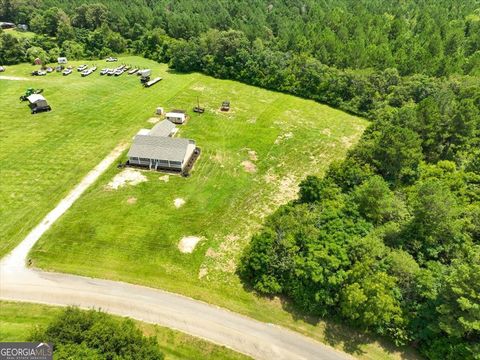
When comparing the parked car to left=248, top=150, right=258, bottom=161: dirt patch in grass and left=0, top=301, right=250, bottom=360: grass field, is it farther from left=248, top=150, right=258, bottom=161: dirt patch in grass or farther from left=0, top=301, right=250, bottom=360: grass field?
left=0, top=301, right=250, bottom=360: grass field

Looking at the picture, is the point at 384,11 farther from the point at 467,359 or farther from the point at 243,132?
the point at 467,359

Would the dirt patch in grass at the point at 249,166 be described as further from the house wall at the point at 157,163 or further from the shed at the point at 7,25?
the shed at the point at 7,25

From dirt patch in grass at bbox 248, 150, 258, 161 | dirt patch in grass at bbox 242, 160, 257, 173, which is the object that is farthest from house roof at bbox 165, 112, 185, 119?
dirt patch in grass at bbox 242, 160, 257, 173

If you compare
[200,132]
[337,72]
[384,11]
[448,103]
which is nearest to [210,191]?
[200,132]

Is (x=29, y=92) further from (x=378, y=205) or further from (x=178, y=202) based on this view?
(x=378, y=205)

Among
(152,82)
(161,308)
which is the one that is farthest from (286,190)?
(152,82)

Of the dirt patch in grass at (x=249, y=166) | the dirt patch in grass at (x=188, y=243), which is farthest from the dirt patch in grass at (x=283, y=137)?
the dirt patch in grass at (x=188, y=243)

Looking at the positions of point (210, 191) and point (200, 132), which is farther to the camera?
point (200, 132)
